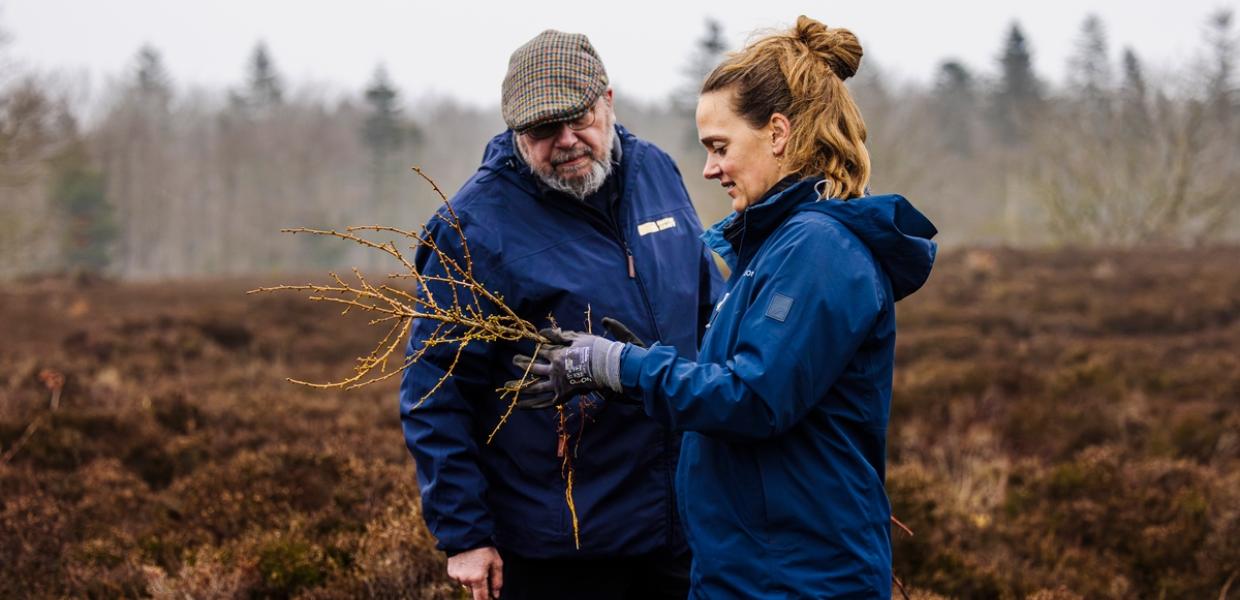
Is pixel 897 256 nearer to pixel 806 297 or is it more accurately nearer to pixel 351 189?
pixel 806 297

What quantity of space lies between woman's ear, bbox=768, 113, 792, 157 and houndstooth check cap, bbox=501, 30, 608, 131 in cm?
78

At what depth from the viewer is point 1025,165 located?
121ft

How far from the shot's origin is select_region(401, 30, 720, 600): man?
2.58 metres

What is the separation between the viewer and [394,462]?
6215mm

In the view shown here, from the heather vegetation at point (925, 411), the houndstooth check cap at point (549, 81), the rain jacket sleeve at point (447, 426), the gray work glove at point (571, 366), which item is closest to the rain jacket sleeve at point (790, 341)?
the gray work glove at point (571, 366)

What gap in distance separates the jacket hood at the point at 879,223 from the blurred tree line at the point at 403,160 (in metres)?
22.4

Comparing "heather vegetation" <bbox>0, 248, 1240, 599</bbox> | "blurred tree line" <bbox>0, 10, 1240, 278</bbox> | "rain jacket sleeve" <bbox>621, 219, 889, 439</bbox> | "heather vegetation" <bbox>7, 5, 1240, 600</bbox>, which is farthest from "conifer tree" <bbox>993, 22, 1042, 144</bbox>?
"rain jacket sleeve" <bbox>621, 219, 889, 439</bbox>

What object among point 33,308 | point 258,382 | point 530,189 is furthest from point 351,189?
point 530,189

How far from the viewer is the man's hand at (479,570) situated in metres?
2.55

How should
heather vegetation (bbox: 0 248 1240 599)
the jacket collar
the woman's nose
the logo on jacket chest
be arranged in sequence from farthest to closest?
heather vegetation (bbox: 0 248 1240 599) < the logo on jacket chest < the woman's nose < the jacket collar

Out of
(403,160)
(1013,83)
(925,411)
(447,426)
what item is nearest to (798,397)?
(447,426)

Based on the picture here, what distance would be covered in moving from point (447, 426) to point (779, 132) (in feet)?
3.81

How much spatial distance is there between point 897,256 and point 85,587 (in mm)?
3820

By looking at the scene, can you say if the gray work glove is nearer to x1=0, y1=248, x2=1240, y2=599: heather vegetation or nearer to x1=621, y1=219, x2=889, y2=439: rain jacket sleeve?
x1=621, y1=219, x2=889, y2=439: rain jacket sleeve
